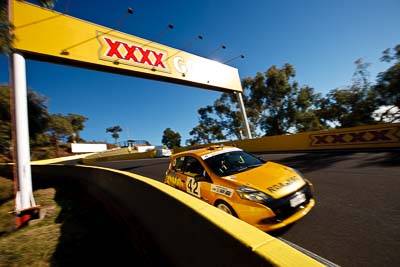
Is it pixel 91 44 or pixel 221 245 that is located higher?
pixel 91 44

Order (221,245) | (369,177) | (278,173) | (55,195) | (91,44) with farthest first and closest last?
(91,44) < (55,195) < (369,177) < (278,173) < (221,245)

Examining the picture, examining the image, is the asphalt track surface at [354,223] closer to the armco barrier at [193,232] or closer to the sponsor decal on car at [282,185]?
the sponsor decal on car at [282,185]

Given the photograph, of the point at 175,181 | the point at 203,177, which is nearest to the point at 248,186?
the point at 203,177

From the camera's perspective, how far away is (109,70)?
12773mm

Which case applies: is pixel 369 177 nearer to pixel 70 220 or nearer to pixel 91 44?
pixel 70 220

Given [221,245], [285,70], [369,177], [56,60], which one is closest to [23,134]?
[56,60]

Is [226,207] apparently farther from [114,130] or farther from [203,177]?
[114,130]

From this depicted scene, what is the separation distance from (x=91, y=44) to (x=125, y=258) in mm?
11758

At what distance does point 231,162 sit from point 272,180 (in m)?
1.18

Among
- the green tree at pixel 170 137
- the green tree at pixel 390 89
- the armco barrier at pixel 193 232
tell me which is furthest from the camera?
the green tree at pixel 170 137

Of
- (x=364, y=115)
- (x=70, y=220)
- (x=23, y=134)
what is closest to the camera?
(x=70, y=220)

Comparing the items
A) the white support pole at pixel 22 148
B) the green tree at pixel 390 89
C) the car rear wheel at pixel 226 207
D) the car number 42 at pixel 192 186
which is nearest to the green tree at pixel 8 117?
the white support pole at pixel 22 148

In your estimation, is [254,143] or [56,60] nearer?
[56,60]

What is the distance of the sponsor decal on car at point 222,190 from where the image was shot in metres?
3.77
